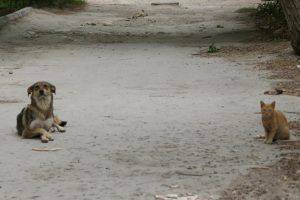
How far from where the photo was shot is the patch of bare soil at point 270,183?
6.70 metres

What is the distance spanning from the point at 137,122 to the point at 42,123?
5.46ft

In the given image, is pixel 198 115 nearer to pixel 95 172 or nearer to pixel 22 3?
pixel 95 172

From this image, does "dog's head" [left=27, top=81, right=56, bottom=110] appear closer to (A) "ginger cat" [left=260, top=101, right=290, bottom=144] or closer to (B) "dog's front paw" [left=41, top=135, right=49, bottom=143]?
(B) "dog's front paw" [left=41, top=135, right=49, bottom=143]

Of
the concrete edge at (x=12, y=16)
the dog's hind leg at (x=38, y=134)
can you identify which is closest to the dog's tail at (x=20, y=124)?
the dog's hind leg at (x=38, y=134)

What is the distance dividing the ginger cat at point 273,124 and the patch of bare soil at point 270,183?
0.90 meters

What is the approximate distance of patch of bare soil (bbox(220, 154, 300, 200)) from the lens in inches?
264

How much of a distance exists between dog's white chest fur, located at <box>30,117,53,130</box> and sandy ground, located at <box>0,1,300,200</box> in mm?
220

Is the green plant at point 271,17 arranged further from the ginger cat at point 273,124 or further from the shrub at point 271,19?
the ginger cat at point 273,124

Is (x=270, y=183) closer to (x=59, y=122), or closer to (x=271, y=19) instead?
(x=59, y=122)

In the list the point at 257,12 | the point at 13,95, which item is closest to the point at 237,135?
the point at 13,95

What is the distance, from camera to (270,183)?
23.2ft

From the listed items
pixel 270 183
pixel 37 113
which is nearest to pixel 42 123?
pixel 37 113

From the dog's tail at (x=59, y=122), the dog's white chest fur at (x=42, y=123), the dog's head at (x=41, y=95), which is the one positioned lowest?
the dog's tail at (x=59, y=122)

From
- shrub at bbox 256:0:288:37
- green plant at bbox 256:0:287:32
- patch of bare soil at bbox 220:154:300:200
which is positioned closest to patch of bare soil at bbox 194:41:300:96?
shrub at bbox 256:0:288:37
